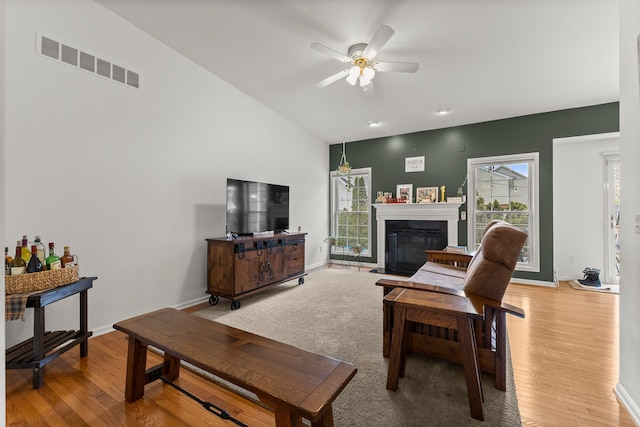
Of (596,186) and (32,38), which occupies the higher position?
(32,38)

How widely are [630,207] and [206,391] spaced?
2.83 meters

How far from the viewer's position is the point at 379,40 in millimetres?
2312

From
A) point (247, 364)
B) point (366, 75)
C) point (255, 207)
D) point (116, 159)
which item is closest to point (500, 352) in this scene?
point (247, 364)

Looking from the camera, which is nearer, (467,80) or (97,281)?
(97,281)

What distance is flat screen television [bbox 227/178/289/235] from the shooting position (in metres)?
3.47

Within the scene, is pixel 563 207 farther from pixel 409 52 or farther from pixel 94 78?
pixel 94 78

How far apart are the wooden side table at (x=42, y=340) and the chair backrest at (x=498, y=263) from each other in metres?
2.81

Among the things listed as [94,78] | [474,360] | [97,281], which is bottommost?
[474,360]

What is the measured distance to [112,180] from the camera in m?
2.58

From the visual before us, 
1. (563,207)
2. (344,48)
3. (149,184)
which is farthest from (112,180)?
(563,207)

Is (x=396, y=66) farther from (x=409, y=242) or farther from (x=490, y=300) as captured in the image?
(x=409, y=242)

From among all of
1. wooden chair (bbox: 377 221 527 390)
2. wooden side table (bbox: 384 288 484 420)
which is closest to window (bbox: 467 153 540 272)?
wooden chair (bbox: 377 221 527 390)

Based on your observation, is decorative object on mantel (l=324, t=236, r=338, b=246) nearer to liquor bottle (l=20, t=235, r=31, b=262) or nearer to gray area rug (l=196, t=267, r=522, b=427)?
gray area rug (l=196, t=267, r=522, b=427)

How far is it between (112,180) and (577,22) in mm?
4404
